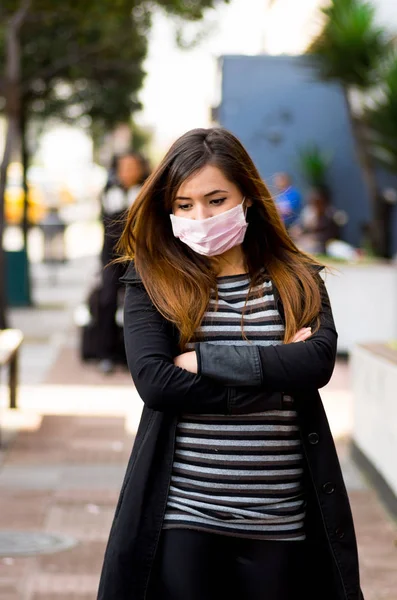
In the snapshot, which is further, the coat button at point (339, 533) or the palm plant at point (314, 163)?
the palm plant at point (314, 163)

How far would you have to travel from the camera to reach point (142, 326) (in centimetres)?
286

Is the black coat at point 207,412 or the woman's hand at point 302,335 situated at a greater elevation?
the woman's hand at point 302,335

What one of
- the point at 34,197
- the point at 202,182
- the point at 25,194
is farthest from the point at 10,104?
the point at 34,197

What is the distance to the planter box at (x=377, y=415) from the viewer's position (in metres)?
6.03

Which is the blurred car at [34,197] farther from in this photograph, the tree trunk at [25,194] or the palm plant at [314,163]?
the palm plant at [314,163]

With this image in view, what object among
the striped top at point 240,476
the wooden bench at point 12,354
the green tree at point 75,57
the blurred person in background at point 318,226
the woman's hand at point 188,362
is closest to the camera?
the striped top at point 240,476

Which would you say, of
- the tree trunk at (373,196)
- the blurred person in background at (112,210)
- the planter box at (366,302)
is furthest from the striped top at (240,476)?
the tree trunk at (373,196)

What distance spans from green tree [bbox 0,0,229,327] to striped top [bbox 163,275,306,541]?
10288mm

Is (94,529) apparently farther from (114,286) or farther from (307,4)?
(307,4)

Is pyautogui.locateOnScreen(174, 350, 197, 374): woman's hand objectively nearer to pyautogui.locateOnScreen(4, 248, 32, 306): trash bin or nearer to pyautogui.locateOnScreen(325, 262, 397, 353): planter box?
pyautogui.locateOnScreen(325, 262, 397, 353): planter box

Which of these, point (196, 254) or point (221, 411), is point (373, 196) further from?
point (221, 411)

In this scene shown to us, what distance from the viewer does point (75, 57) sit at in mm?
16625

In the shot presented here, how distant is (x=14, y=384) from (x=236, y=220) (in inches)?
248

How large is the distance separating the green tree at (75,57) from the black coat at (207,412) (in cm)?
1019
